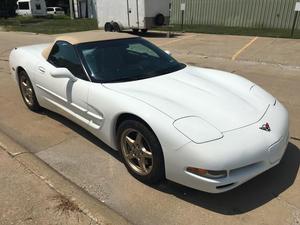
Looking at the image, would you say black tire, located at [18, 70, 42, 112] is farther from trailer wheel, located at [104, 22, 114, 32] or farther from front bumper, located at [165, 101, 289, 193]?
trailer wheel, located at [104, 22, 114, 32]

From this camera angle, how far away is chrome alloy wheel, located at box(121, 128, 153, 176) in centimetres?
331

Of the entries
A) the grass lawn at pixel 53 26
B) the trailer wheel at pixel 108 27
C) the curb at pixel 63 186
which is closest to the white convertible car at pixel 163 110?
the curb at pixel 63 186

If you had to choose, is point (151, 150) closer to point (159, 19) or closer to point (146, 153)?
point (146, 153)

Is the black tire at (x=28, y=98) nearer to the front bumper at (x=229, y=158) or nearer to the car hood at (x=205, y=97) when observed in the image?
the car hood at (x=205, y=97)

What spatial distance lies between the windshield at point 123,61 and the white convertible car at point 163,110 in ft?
0.04

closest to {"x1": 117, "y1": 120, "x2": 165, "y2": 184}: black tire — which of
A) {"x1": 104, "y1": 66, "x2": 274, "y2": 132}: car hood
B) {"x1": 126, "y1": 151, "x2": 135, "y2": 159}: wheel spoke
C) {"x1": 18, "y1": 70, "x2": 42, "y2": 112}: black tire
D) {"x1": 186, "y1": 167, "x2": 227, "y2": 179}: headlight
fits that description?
{"x1": 126, "y1": 151, "x2": 135, "y2": 159}: wheel spoke

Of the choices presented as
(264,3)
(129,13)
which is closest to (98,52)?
(129,13)

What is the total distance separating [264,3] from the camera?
19.3 meters

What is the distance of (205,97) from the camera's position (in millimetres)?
3574

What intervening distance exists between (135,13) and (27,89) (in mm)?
12560

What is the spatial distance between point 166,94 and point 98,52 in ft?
3.92

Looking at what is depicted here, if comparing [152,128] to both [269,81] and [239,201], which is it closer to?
[239,201]

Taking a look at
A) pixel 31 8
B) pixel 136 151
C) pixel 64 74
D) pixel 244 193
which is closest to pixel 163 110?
pixel 136 151

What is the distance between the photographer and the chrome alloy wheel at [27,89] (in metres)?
5.43
